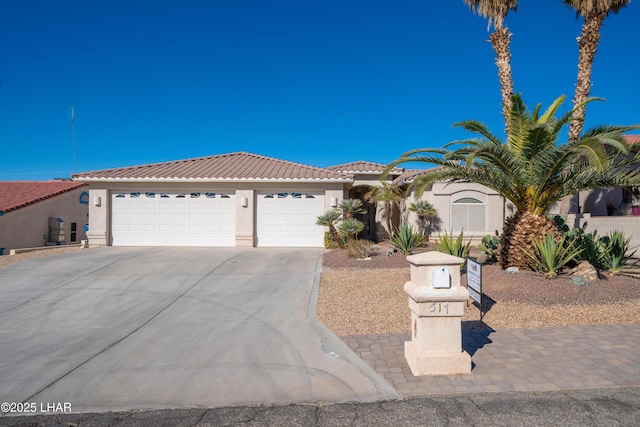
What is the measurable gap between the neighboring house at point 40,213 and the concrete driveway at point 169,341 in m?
11.2

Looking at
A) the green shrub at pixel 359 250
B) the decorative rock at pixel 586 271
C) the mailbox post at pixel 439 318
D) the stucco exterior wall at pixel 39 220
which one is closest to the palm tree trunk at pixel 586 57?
the decorative rock at pixel 586 271

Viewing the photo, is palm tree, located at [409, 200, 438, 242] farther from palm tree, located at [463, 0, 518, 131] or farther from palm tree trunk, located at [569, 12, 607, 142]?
palm tree trunk, located at [569, 12, 607, 142]

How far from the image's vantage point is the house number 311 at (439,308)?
4.75 m

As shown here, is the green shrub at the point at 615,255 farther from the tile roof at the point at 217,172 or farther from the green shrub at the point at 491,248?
the tile roof at the point at 217,172

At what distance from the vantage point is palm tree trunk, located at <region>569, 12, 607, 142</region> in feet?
52.9

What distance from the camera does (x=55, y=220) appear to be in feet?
74.3

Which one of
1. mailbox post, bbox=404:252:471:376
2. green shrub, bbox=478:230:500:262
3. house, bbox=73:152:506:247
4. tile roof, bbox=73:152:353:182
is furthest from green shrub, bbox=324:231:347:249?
mailbox post, bbox=404:252:471:376

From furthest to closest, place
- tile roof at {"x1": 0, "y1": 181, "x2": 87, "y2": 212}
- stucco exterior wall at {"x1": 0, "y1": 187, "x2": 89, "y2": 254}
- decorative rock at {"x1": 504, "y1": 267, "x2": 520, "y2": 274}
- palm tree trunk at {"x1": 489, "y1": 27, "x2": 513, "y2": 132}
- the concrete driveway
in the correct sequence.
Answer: tile roof at {"x1": 0, "y1": 181, "x2": 87, "y2": 212} → stucco exterior wall at {"x1": 0, "y1": 187, "x2": 89, "y2": 254} → palm tree trunk at {"x1": 489, "y1": 27, "x2": 513, "y2": 132} → decorative rock at {"x1": 504, "y1": 267, "x2": 520, "y2": 274} → the concrete driveway

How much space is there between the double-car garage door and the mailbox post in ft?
39.8

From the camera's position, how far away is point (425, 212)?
17.6m

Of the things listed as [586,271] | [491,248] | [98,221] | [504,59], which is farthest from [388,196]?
[98,221]

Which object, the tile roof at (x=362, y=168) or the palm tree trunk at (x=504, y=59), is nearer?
the palm tree trunk at (x=504, y=59)

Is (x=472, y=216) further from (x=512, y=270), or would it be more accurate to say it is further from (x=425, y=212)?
(x=512, y=270)

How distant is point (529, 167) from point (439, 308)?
243 inches
